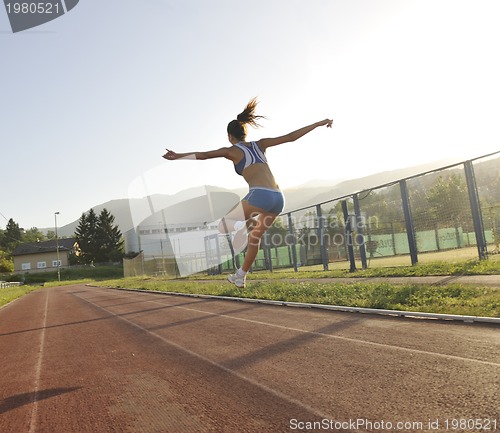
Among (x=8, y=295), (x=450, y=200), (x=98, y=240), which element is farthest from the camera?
(x=98, y=240)

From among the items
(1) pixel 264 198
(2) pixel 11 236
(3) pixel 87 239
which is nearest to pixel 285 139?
(1) pixel 264 198

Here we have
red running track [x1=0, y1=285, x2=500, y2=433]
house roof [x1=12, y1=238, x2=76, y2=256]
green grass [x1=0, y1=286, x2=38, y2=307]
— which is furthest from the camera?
house roof [x1=12, y1=238, x2=76, y2=256]

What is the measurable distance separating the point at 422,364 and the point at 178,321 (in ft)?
18.5

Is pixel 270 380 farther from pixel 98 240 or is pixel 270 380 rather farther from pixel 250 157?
pixel 98 240

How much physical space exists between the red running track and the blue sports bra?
2002mm

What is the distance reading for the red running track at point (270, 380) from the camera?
8.59 feet

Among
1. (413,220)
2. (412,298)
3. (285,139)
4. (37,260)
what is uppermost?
(37,260)

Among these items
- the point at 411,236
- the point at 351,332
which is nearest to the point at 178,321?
the point at 351,332

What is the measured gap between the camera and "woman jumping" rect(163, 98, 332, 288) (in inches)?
173

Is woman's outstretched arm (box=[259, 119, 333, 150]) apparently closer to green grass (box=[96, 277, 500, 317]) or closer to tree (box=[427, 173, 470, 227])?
green grass (box=[96, 277, 500, 317])

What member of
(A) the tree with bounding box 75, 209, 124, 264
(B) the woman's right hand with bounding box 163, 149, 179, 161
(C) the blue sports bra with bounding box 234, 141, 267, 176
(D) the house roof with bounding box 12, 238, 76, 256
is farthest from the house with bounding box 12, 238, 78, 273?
(C) the blue sports bra with bounding box 234, 141, 267, 176

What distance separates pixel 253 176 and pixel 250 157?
204 millimetres

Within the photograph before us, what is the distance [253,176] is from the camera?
4.41 m

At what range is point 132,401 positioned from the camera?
3340 millimetres
